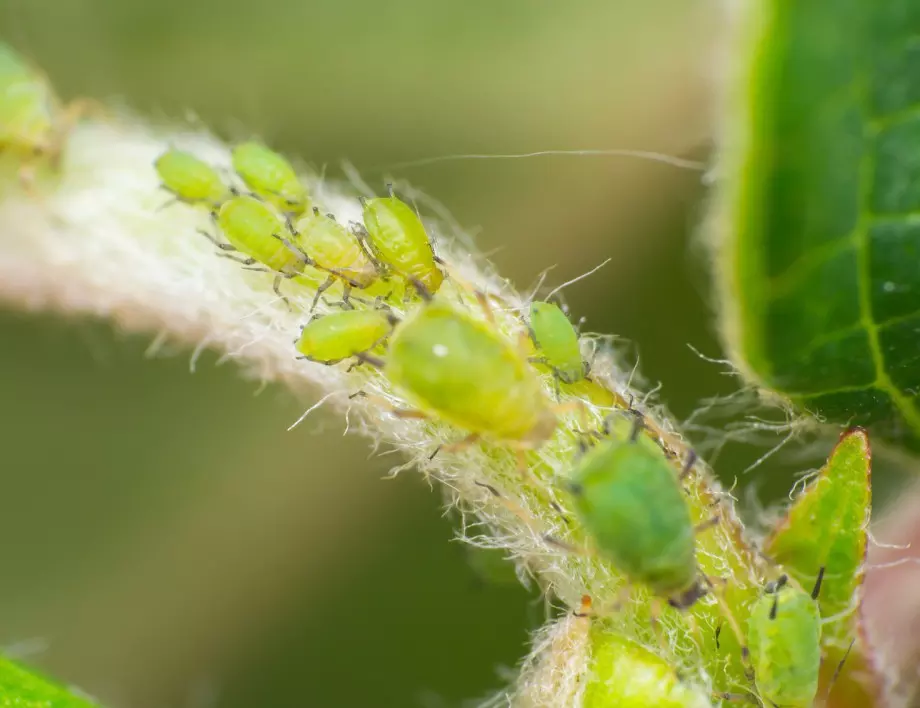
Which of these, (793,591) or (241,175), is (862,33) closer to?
(793,591)

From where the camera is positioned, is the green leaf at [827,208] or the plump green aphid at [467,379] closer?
the green leaf at [827,208]

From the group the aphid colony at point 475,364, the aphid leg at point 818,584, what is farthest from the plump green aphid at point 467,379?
the aphid leg at point 818,584

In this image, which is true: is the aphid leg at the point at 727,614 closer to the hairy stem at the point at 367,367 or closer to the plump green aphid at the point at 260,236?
the hairy stem at the point at 367,367

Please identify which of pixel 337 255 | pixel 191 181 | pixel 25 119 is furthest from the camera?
pixel 25 119

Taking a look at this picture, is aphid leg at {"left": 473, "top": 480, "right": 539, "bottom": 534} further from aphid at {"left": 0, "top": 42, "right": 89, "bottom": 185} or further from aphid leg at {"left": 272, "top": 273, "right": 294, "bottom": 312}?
aphid at {"left": 0, "top": 42, "right": 89, "bottom": 185}

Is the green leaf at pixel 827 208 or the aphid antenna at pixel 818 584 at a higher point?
the green leaf at pixel 827 208

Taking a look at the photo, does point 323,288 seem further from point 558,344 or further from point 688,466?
point 688,466

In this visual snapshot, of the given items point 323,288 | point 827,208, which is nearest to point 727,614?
point 827,208
